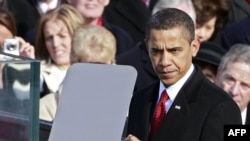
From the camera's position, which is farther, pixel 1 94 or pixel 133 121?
pixel 133 121

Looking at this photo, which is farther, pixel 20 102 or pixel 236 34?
pixel 236 34

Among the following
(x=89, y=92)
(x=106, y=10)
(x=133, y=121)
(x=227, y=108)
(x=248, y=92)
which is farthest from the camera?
(x=106, y=10)

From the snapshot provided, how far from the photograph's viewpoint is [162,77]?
201 inches

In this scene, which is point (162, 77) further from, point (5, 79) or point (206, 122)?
point (5, 79)

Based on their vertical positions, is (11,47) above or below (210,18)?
below

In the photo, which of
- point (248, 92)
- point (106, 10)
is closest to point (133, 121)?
point (248, 92)

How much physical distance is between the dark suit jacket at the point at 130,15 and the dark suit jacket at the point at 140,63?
117cm

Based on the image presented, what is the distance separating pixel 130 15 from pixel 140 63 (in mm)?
1431

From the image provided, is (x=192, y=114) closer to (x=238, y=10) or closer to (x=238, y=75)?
(x=238, y=75)

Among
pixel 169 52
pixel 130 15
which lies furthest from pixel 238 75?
pixel 130 15

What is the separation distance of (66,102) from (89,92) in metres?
0.12

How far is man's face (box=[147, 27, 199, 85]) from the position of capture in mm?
5062

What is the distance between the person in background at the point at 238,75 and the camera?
7066 mm

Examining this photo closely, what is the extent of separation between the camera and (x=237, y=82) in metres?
7.11
